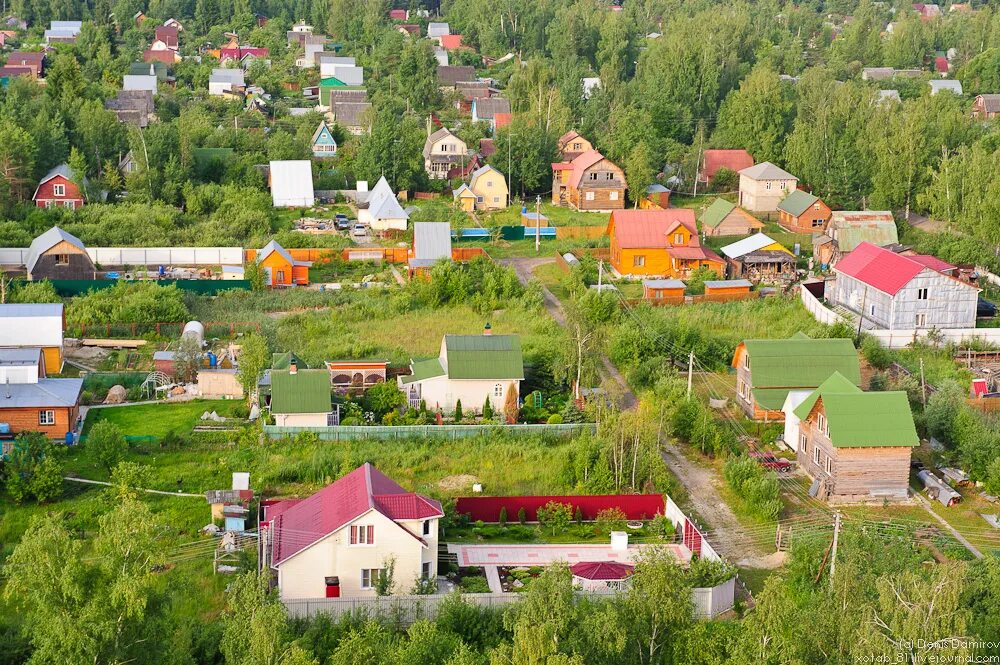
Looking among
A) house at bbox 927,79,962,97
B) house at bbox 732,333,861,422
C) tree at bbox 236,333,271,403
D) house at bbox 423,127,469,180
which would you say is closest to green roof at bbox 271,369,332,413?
tree at bbox 236,333,271,403

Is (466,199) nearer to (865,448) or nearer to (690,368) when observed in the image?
(690,368)

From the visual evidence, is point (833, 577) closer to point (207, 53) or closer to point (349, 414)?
point (349, 414)

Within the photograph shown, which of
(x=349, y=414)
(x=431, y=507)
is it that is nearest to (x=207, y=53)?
(x=349, y=414)

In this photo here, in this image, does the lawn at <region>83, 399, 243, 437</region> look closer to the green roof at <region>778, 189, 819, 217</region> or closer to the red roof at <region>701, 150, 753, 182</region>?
the green roof at <region>778, 189, 819, 217</region>

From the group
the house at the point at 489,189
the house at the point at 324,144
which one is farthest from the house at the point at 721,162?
the house at the point at 324,144

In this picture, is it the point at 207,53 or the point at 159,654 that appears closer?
the point at 159,654

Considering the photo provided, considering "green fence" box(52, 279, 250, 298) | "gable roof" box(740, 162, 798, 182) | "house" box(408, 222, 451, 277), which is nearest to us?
"green fence" box(52, 279, 250, 298)

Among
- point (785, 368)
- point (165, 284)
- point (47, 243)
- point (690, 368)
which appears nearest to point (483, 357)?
point (690, 368)

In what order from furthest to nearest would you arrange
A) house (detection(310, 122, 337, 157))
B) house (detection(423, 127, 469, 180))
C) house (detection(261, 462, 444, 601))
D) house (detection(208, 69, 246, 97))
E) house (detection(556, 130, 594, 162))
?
1. house (detection(208, 69, 246, 97))
2. house (detection(310, 122, 337, 157))
3. house (detection(556, 130, 594, 162))
4. house (detection(423, 127, 469, 180))
5. house (detection(261, 462, 444, 601))
